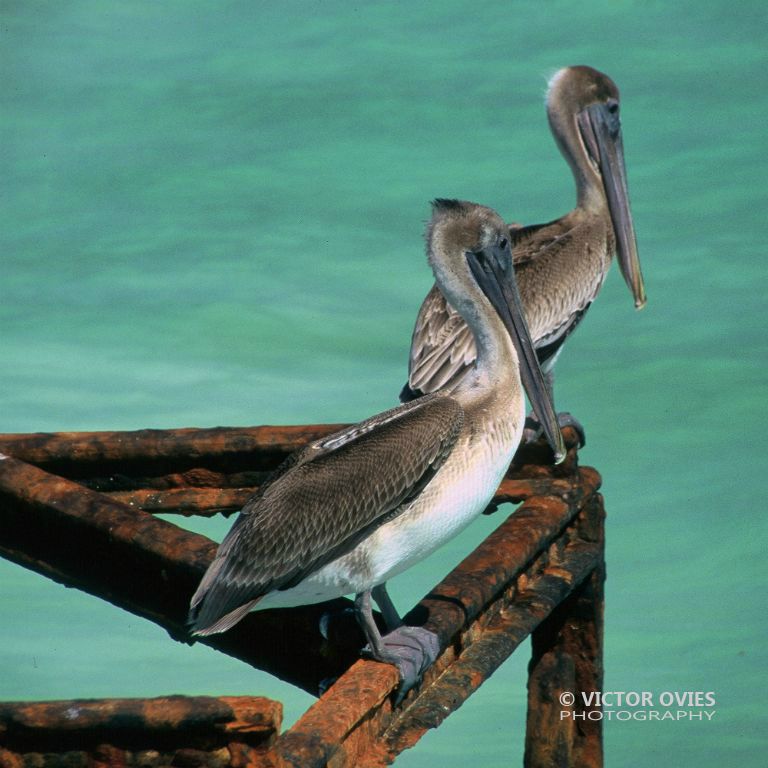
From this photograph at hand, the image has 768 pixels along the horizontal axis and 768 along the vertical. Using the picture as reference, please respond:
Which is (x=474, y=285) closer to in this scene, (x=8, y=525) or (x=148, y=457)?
(x=148, y=457)

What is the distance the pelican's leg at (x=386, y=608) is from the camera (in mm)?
4762

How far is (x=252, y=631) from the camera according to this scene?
466 centimetres

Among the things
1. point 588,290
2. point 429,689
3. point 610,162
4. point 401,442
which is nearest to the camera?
point 429,689

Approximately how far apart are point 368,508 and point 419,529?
0.20m

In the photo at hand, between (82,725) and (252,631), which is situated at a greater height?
(252,631)

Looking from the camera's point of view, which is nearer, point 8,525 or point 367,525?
point 367,525

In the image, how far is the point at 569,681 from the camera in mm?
6047

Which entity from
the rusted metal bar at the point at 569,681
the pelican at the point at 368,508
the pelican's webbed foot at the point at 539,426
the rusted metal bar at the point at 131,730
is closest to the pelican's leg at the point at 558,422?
the pelican's webbed foot at the point at 539,426

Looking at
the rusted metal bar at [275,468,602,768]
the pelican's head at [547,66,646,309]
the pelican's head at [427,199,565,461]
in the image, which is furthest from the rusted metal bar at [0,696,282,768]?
the pelican's head at [547,66,646,309]

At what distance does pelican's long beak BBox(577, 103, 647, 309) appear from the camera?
8.58 m

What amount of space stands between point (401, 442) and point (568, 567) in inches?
47.8

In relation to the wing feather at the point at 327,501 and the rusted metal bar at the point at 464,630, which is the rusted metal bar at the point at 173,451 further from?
the wing feather at the point at 327,501

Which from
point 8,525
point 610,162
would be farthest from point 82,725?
point 610,162

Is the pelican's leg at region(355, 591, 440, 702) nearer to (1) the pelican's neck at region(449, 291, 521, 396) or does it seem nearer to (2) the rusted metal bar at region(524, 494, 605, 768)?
(1) the pelican's neck at region(449, 291, 521, 396)
